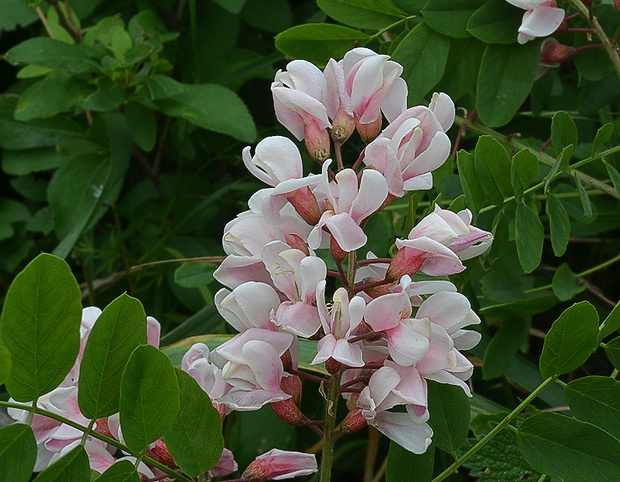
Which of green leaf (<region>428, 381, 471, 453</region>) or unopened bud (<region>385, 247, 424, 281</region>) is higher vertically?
unopened bud (<region>385, 247, 424, 281</region>)

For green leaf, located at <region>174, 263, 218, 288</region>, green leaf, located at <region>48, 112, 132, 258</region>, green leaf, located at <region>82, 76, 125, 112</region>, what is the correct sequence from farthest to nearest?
green leaf, located at <region>48, 112, 132, 258</region> < green leaf, located at <region>82, 76, 125, 112</region> < green leaf, located at <region>174, 263, 218, 288</region>

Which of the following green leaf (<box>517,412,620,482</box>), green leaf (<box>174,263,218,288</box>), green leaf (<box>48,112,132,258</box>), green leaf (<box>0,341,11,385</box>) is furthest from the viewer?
green leaf (<box>48,112,132,258</box>)

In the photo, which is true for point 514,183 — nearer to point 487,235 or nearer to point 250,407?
point 487,235

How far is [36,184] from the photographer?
4.74 feet

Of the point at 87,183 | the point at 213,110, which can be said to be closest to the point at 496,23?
the point at 213,110

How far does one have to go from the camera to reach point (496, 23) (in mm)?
813

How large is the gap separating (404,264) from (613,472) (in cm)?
20

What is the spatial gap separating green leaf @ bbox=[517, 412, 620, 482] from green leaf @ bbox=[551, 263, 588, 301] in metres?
0.29

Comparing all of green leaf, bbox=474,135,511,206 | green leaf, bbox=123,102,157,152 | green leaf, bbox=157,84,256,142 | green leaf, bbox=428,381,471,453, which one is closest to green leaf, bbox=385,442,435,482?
green leaf, bbox=428,381,471,453

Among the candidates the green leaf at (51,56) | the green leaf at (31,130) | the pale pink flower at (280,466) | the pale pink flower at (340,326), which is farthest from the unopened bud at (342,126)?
the green leaf at (31,130)

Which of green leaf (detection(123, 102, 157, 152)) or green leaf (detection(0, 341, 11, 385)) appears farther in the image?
green leaf (detection(123, 102, 157, 152))

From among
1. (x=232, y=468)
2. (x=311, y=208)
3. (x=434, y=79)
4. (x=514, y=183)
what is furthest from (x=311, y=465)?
(x=434, y=79)

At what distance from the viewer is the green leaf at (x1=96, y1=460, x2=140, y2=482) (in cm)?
48

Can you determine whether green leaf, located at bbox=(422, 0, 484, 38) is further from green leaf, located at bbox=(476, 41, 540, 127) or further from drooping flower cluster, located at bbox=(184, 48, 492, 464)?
drooping flower cluster, located at bbox=(184, 48, 492, 464)
